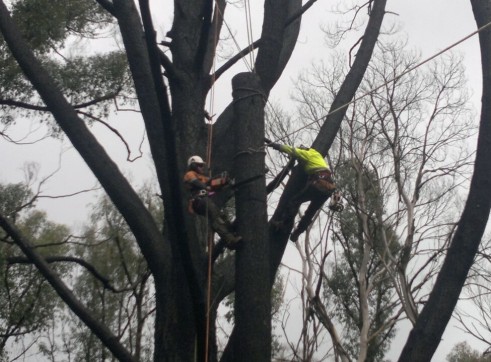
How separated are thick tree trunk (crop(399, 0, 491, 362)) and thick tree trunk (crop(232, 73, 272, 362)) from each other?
774 mm

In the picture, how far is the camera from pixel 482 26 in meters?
3.89

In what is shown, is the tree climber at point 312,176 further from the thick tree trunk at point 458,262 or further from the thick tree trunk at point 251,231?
the thick tree trunk at point 458,262

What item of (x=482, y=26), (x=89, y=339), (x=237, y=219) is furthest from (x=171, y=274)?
(x=89, y=339)

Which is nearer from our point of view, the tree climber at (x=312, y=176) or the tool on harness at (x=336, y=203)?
the tree climber at (x=312, y=176)

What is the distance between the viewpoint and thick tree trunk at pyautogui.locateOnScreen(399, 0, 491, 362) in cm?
323

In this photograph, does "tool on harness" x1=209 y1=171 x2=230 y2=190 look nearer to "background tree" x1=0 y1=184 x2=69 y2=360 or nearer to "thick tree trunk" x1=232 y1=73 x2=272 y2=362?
"thick tree trunk" x1=232 y1=73 x2=272 y2=362

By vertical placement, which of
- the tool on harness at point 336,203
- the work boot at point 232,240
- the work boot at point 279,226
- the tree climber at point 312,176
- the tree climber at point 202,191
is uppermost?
the tool on harness at point 336,203

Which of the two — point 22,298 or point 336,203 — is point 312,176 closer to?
point 336,203

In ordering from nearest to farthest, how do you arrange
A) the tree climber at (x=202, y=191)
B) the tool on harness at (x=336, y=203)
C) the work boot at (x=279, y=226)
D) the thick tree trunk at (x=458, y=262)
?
the thick tree trunk at (x=458, y=262) → the work boot at (x=279, y=226) → the tree climber at (x=202, y=191) → the tool on harness at (x=336, y=203)

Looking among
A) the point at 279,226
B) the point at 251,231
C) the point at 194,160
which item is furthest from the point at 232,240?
the point at 194,160

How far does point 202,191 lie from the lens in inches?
176

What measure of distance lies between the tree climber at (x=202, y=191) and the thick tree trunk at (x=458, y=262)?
152 cm

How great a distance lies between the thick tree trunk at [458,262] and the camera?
3.23 meters

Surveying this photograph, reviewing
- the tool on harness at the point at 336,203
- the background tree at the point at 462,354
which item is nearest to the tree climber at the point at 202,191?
the tool on harness at the point at 336,203
